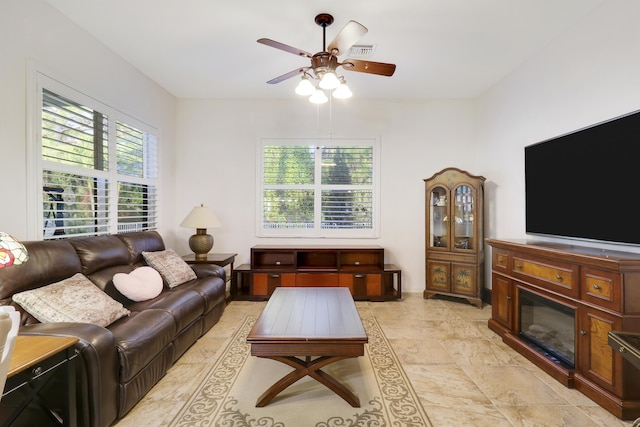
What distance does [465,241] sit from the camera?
3967 millimetres

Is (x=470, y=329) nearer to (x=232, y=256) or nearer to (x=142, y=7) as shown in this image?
(x=232, y=256)

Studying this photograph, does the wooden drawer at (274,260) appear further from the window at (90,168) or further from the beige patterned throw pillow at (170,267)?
the window at (90,168)

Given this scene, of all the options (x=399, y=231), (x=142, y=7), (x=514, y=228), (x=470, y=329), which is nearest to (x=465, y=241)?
(x=514, y=228)

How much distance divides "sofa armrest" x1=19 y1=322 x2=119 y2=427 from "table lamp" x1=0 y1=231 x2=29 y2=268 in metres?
0.66

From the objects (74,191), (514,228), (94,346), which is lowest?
(94,346)

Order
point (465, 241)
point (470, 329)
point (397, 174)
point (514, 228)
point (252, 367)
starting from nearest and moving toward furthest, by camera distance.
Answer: point (252, 367)
point (470, 329)
point (514, 228)
point (465, 241)
point (397, 174)

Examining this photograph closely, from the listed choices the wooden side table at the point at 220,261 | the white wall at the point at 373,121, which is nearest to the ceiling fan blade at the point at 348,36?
the white wall at the point at 373,121

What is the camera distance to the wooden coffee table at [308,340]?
1.81 meters

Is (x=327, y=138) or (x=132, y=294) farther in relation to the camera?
(x=327, y=138)

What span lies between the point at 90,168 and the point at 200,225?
1.33 metres

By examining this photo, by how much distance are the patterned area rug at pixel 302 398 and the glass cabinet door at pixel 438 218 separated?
2061mm

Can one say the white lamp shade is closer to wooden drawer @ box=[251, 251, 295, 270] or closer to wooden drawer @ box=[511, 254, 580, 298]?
wooden drawer @ box=[251, 251, 295, 270]

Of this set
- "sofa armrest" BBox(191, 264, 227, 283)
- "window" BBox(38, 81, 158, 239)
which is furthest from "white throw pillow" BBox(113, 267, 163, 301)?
"window" BBox(38, 81, 158, 239)

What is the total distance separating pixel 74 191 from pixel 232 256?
1892 millimetres
